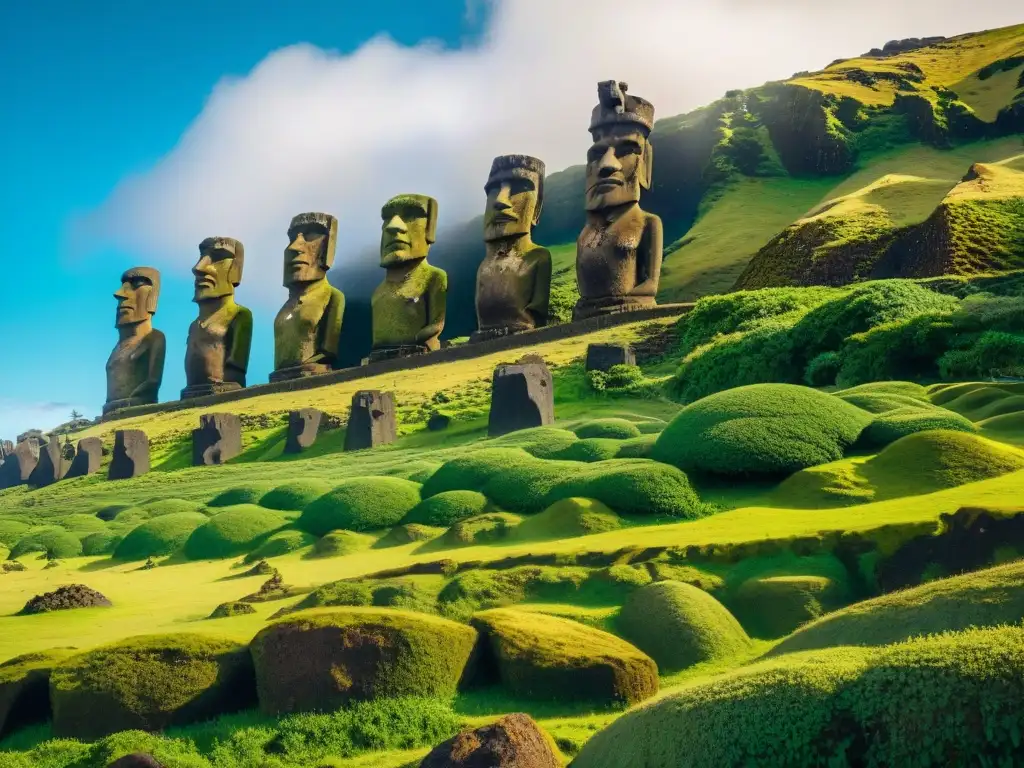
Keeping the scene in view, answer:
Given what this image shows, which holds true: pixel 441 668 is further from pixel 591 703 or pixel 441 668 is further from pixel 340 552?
pixel 340 552

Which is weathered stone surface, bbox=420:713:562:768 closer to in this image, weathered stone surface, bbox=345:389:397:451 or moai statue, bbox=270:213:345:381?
weathered stone surface, bbox=345:389:397:451

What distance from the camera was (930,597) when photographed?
3.63 metres

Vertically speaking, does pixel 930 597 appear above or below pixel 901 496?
above

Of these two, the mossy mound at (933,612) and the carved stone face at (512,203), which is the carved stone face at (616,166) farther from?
the mossy mound at (933,612)

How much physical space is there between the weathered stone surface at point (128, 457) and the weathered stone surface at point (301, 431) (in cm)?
334

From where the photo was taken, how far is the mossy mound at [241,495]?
14.2 meters

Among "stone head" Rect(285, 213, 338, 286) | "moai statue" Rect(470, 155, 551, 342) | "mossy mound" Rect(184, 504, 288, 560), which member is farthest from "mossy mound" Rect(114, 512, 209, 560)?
"stone head" Rect(285, 213, 338, 286)

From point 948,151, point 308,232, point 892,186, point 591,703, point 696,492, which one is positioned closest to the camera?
point 591,703

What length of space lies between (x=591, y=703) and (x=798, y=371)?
12.1m

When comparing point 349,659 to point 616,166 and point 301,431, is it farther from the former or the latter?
point 616,166

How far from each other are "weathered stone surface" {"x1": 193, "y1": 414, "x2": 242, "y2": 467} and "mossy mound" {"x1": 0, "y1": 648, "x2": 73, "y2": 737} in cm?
1577

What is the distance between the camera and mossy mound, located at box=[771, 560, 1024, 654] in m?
3.38

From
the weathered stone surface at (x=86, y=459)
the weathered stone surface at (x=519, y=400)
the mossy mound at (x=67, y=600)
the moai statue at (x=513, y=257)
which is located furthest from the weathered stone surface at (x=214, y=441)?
the mossy mound at (x=67, y=600)

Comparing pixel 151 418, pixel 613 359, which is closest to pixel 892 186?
pixel 613 359
